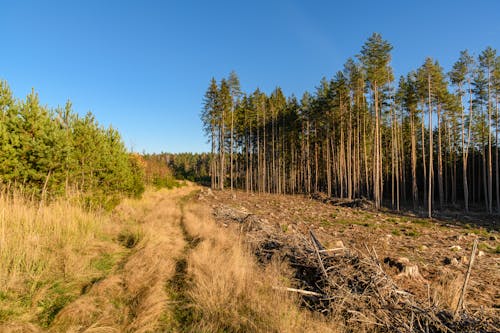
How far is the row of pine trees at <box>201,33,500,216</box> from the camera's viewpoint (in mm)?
22484

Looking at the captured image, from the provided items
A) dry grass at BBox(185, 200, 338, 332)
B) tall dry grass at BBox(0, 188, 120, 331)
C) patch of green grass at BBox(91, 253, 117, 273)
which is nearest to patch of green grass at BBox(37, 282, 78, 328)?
tall dry grass at BBox(0, 188, 120, 331)

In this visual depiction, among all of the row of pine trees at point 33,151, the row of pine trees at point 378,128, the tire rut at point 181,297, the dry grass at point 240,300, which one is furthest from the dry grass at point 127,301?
the row of pine trees at point 378,128

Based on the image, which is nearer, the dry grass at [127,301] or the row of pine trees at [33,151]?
the dry grass at [127,301]

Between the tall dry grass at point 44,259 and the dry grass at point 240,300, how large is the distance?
5.86 feet

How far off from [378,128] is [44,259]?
2578 cm

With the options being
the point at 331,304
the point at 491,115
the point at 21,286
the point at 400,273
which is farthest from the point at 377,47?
the point at 21,286

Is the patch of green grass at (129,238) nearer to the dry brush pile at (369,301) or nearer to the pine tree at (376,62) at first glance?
the dry brush pile at (369,301)

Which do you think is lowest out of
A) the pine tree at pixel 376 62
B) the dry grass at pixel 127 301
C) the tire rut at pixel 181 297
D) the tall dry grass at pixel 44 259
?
the tire rut at pixel 181 297

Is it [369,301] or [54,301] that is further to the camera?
[54,301]

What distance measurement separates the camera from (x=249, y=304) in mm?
3303

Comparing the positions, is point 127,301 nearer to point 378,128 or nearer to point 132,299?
point 132,299

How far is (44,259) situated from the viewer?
13.7 ft

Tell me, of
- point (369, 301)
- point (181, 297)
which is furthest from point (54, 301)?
point (369, 301)

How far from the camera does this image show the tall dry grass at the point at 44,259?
306 centimetres
